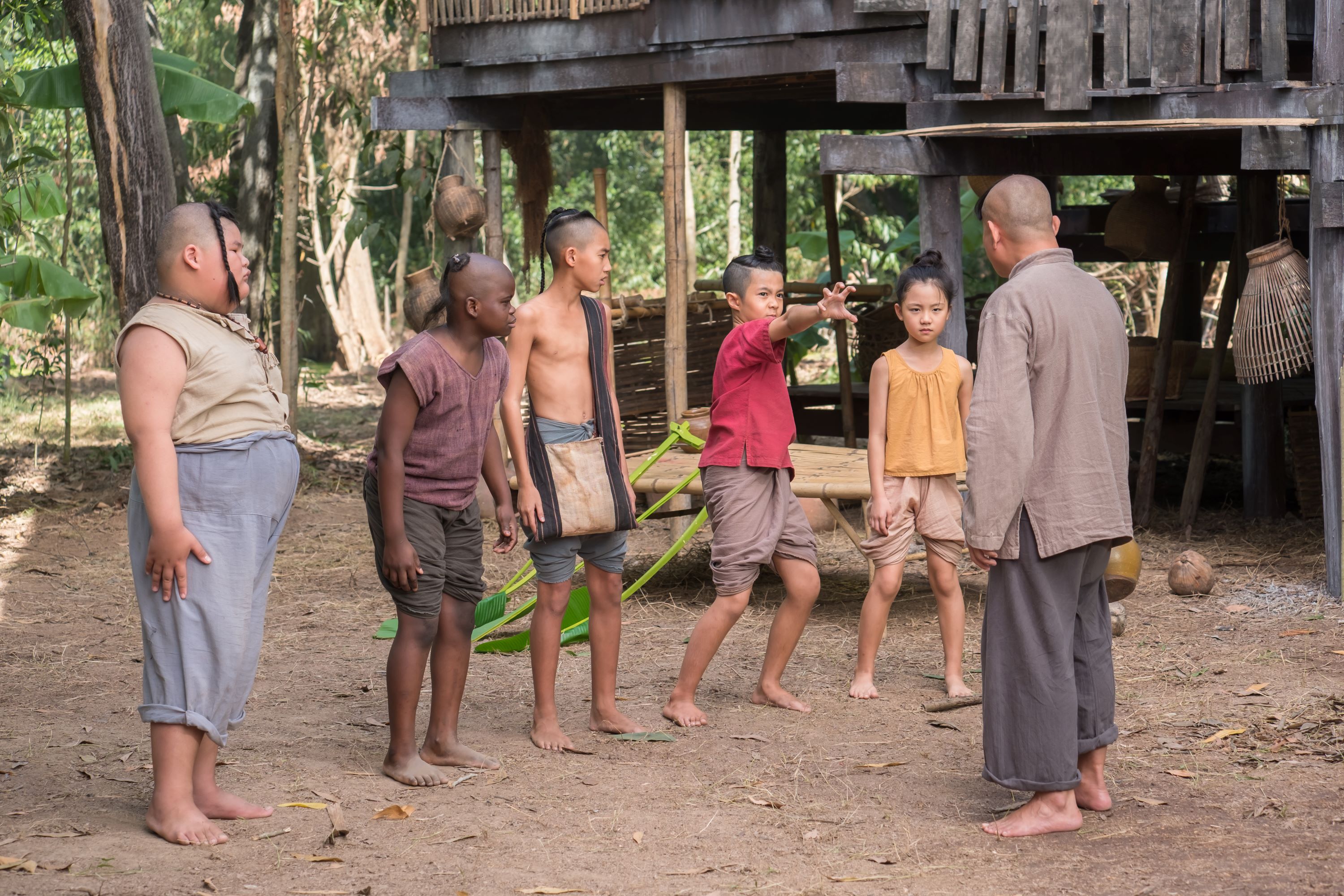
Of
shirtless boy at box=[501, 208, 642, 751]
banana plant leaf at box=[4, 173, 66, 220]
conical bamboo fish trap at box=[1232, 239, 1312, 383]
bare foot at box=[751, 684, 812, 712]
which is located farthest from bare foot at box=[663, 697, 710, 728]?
banana plant leaf at box=[4, 173, 66, 220]

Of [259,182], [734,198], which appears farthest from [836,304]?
[734,198]

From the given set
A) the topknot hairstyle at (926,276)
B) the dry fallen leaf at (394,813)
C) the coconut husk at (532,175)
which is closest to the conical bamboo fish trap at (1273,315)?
the topknot hairstyle at (926,276)

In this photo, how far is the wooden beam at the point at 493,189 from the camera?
934 centimetres

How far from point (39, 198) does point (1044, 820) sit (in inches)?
385

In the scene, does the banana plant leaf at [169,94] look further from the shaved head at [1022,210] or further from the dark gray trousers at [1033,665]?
the dark gray trousers at [1033,665]

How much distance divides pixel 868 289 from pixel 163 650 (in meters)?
7.55

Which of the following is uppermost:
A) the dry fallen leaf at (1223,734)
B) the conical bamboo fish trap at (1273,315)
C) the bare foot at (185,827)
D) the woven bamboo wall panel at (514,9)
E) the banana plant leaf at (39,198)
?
the woven bamboo wall panel at (514,9)

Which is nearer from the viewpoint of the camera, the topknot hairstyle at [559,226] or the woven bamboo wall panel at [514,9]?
the topknot hairstyle at [559,226]

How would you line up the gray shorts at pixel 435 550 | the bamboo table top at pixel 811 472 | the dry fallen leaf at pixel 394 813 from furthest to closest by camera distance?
the bamboo table top at pixel 811 472 → the gray shorts at pixel 435 550 → the dry fallen leaf at pixel 394 813

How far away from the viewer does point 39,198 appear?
35.0ft

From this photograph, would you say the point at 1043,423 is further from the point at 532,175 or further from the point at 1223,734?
the point at 532,175

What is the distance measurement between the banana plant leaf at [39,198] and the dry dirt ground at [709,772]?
168 inches

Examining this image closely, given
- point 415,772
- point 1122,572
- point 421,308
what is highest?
point 421,308

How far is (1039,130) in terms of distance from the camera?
6922mm
